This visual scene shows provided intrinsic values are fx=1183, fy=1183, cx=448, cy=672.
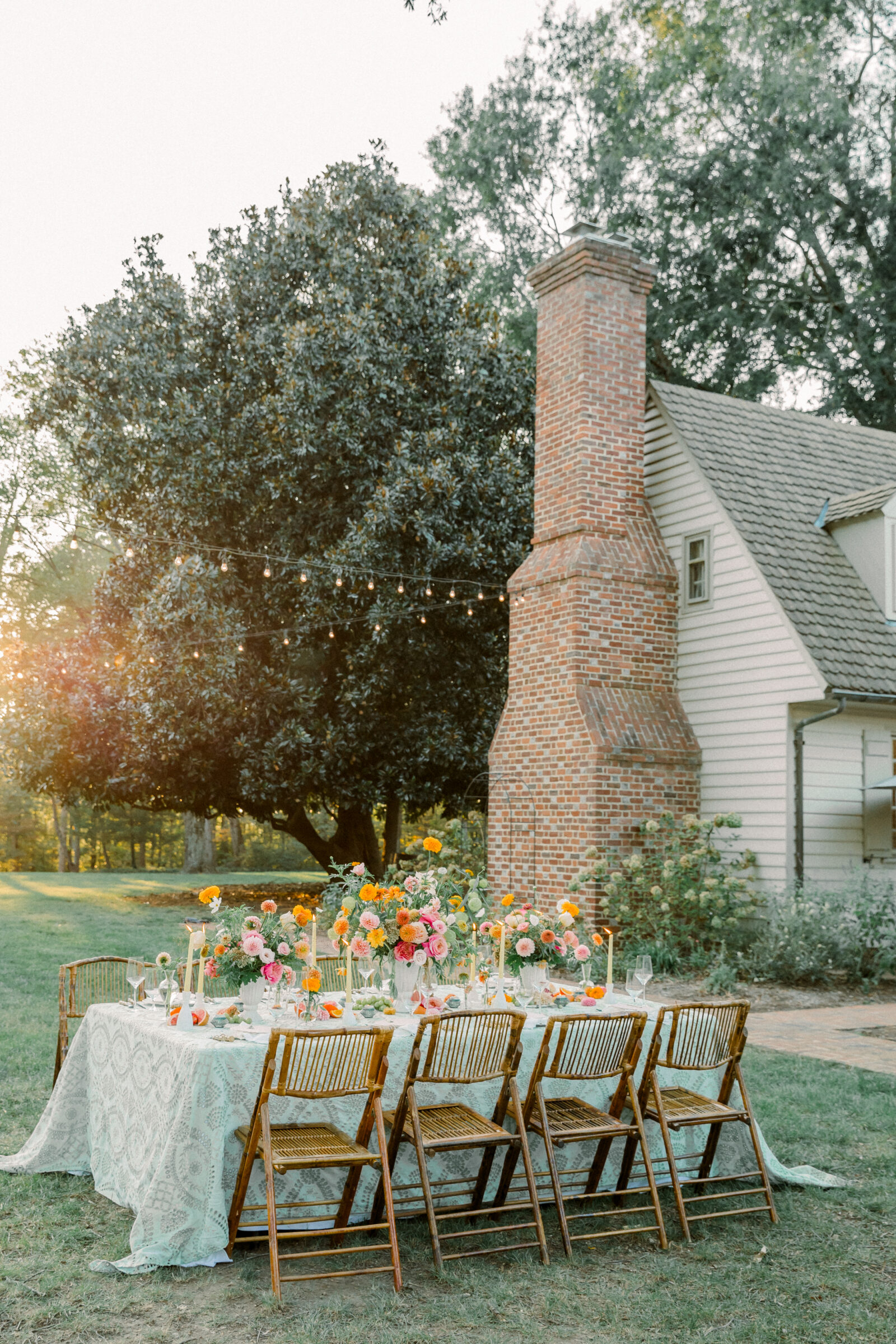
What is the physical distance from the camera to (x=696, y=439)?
14117mm

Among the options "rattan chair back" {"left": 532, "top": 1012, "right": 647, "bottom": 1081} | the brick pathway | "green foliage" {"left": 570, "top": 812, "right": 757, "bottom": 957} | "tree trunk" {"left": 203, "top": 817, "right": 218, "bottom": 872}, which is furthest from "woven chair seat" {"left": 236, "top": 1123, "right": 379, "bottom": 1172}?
"tree trunk" {"left": 203, "top": 817, "right": 218, "bottom": 872}

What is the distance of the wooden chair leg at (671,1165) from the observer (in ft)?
16.1

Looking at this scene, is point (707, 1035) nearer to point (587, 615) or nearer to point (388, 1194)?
point (388, 1194)

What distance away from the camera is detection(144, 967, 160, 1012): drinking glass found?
546 centimetres

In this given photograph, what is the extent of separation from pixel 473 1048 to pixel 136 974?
2.00m

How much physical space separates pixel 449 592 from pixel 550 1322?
1413cm

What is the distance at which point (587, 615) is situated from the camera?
42.4 ft

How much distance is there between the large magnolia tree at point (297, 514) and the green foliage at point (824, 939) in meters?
7.06

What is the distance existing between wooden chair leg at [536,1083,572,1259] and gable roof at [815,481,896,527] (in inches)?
407

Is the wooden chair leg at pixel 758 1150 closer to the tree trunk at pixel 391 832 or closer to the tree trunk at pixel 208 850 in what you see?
the tree trunk at pixel 391 832

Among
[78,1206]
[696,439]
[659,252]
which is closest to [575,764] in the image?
[696,439]

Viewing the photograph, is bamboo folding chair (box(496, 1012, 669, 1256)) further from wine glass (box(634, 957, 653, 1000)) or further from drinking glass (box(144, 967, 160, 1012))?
drinking glass (box(144, 967, 160, 1012))

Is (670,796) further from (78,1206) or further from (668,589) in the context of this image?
(78,1206)

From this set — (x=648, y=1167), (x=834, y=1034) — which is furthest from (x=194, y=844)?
(x=648, y=1167)
